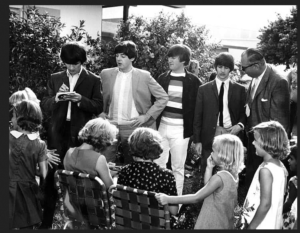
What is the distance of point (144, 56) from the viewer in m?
9.02

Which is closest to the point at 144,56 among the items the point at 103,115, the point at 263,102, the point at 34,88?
the point at 34,88

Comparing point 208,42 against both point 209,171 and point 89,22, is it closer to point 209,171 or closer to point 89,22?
point 89,22

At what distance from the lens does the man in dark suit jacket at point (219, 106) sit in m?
6.21

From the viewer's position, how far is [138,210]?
154 inches

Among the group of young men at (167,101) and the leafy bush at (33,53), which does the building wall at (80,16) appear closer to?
the leafy bush at (33,53)

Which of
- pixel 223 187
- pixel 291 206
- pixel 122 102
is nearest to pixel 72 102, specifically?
pixel 122 102

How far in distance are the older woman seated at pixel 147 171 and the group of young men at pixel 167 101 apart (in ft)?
4.93

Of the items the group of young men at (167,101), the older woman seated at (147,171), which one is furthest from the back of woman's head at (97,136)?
the group of young men at (167,101)

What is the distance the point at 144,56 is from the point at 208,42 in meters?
4.10

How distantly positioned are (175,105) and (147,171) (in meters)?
2.31

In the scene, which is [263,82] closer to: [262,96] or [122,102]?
[262,96]

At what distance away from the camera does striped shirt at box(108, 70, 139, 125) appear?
6.26 metres

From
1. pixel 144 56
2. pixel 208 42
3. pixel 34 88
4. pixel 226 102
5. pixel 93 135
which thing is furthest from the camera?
pixel 208 42

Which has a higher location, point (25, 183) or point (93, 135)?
point (93, 135)
